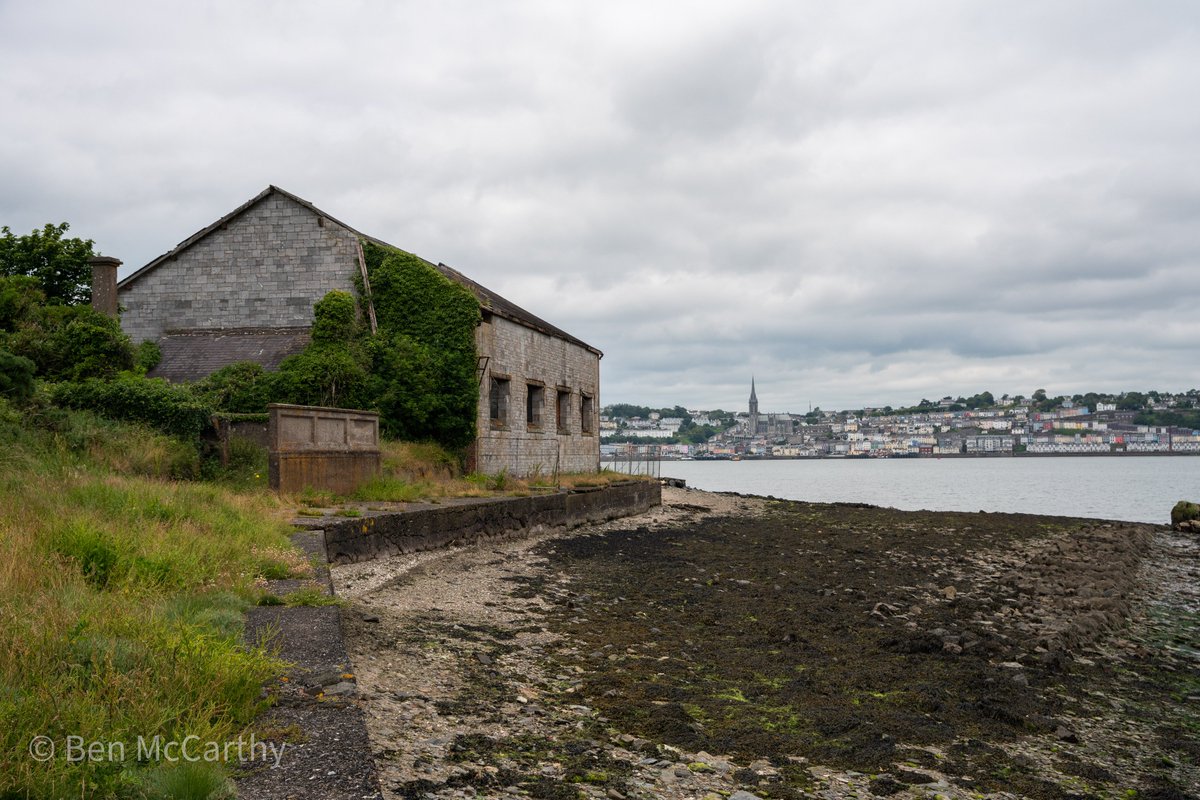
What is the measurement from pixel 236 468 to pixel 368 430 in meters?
2.25

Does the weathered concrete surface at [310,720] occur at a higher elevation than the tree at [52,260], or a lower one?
lower

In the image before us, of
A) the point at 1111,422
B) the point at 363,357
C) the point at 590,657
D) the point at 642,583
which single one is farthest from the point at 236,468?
the point at 1111,422

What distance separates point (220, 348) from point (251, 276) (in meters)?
2.07

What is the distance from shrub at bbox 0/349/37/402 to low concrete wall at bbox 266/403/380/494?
3875 mm

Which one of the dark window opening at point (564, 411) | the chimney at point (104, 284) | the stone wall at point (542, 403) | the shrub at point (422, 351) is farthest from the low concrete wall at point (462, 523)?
the chimney at point (104, 284)

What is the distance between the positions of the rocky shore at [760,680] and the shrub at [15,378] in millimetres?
6889

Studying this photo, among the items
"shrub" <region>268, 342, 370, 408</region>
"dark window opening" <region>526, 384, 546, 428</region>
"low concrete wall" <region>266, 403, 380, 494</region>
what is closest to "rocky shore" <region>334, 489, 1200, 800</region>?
"low concrete wall" <region>266, 403, 380, 494</region>

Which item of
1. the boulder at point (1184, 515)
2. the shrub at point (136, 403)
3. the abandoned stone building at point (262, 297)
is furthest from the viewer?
the boulder at point (1184, 515)

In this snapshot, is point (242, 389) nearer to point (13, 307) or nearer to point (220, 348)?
Answer: point (220, 348)

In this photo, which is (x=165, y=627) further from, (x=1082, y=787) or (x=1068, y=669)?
(x=1068, y=669)

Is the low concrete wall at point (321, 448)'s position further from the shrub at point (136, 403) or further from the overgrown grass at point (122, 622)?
the overgrown grass at point (122, 622)

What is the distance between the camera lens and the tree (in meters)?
27.0

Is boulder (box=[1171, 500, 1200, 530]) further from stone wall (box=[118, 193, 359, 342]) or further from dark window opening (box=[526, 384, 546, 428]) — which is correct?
stone wall (box=[118, 193, 359, 342])

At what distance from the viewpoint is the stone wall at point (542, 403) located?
854 inches
